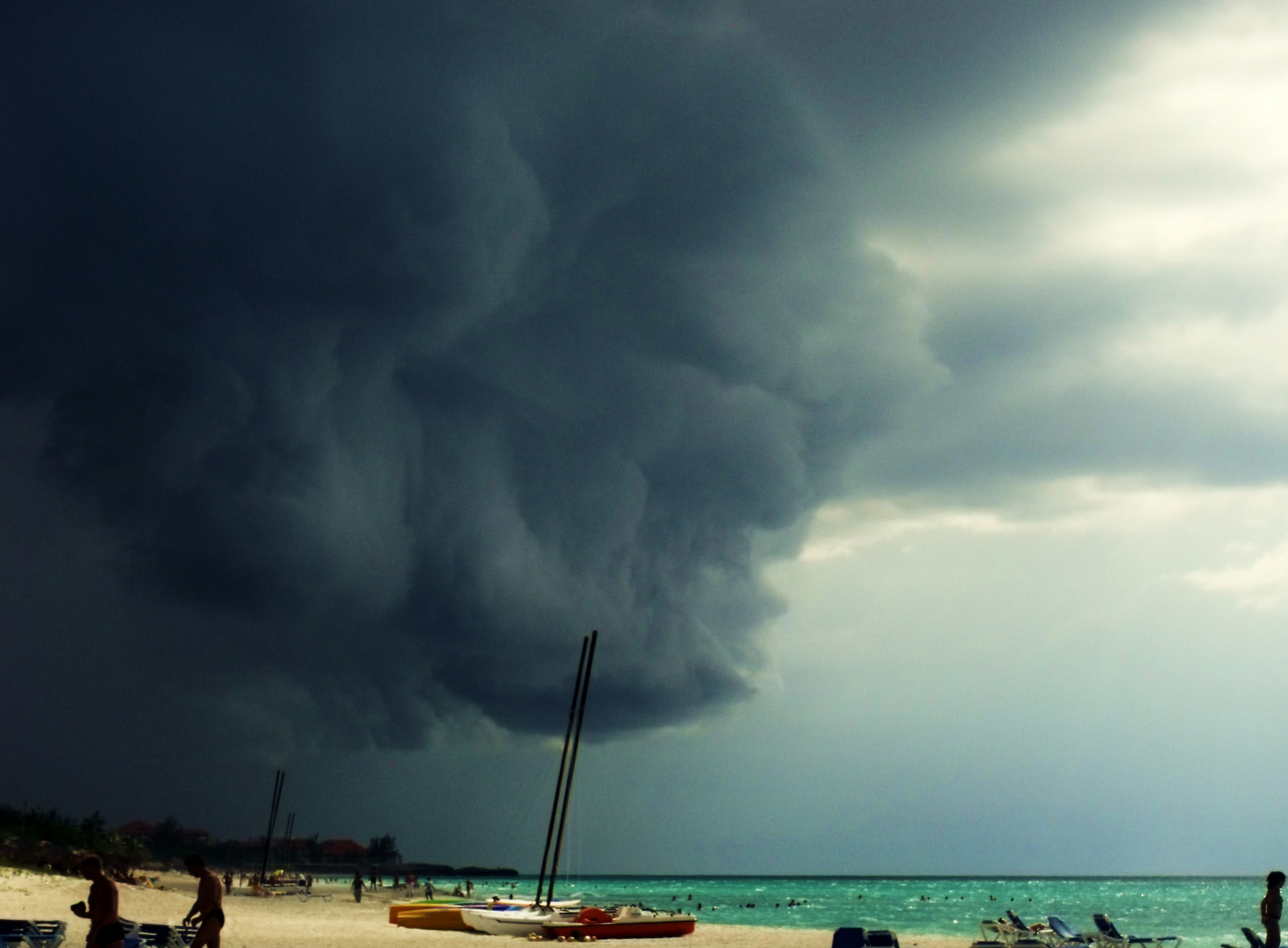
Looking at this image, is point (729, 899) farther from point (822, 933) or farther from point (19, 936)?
point (19, 936)

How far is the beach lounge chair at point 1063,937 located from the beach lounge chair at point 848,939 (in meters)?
7.33

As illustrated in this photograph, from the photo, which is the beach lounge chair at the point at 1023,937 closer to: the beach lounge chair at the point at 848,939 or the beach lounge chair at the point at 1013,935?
Answer: the beach lounge chair at the point at 1013,935

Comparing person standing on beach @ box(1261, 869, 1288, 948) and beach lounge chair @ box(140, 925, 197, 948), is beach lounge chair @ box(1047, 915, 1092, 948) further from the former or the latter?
beach lounge chair @ box(140, 925, 197, 948)

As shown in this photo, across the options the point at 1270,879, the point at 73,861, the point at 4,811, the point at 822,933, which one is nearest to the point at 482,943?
the point at 822,933

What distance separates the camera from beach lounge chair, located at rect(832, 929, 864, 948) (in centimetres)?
2461

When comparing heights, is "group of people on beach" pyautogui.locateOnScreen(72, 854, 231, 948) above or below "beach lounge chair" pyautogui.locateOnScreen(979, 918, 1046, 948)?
above

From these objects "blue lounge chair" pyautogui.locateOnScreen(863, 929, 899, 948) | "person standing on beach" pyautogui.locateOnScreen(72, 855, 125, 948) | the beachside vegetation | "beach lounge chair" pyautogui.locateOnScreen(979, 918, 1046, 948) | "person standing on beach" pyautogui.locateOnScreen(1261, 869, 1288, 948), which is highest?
"person standing on beach" pyautogui.locateOnScreen(1261, 869, 1288, 948)

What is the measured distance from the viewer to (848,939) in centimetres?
2481

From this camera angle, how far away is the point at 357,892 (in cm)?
8044

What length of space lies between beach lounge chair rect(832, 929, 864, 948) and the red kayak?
18.2m

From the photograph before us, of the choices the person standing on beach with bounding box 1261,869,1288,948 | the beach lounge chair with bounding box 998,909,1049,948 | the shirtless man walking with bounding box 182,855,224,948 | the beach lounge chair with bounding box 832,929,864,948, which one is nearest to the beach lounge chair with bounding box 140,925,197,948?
the shirtless man walking with bounding box 182,855,224,948

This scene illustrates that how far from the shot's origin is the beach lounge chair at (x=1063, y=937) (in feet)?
98.2

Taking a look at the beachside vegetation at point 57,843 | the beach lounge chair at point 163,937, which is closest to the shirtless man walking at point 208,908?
the beach lounge chair at point 163,937

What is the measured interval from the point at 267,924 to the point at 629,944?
610 inches
